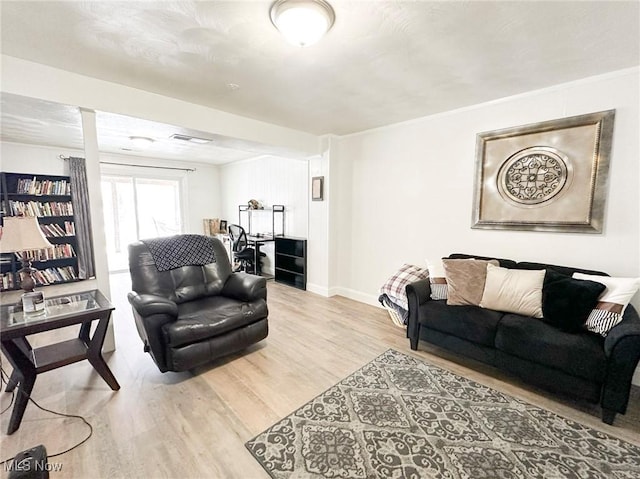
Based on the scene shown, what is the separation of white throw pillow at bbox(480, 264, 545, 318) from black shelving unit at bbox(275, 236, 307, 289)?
2.82m

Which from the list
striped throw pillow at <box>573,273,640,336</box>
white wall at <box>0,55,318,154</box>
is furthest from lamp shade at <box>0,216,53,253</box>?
striped throw pillow at <box>573,273,640,336</box>

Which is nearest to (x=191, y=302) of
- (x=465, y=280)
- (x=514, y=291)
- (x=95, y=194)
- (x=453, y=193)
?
(x=95, y=194)

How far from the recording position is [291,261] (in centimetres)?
505

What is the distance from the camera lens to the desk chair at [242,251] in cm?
541

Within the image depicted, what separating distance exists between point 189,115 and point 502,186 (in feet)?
10.5

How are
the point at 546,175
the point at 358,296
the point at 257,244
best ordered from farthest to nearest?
the point at 257,244, the point at 358,296, the point at 546,175

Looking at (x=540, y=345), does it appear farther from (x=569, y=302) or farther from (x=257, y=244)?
(x=257, y=244)

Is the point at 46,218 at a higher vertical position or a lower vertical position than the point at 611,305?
higher

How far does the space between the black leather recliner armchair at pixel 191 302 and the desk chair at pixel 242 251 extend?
222 centimetres

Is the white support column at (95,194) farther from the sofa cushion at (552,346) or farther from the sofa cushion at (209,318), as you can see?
the sofa cushion at (552,346)

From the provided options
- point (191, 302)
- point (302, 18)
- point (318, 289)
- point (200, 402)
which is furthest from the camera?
point (318, 289)

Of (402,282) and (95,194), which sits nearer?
(95,194)

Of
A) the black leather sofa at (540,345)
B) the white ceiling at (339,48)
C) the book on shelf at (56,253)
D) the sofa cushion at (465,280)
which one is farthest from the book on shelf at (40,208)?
the sofa cushion at (465,280)

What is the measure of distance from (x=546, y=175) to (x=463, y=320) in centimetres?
151
